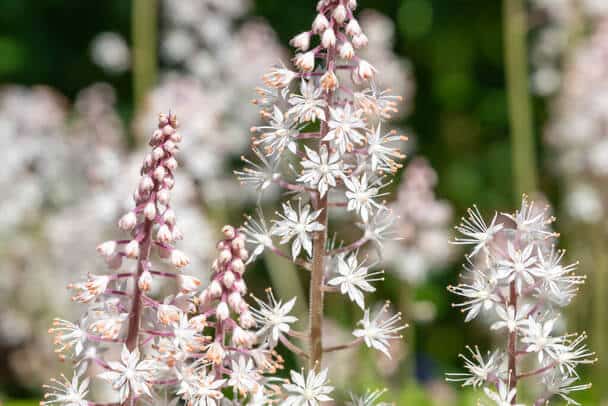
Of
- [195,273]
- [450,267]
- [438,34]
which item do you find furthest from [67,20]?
[195,273]

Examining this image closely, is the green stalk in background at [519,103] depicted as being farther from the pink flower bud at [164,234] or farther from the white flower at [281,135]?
the pink flower bud at [164,234]

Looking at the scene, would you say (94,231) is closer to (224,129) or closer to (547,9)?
(224,129)

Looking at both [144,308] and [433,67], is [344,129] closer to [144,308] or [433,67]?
[144,308]

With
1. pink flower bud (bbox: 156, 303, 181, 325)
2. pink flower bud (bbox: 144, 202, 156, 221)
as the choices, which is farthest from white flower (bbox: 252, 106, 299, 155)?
pink flower bud (bbox: 156, 303, 181, 325)

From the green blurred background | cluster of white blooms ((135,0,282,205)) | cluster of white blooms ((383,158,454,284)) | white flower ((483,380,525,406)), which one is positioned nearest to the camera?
white flower ((483,380,525,406))

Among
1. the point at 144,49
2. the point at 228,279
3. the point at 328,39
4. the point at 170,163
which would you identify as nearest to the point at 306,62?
the point at 328,39

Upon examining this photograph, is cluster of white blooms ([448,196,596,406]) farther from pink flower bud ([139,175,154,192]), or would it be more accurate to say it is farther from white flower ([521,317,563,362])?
pink flower bud ([139,175,154,192])
